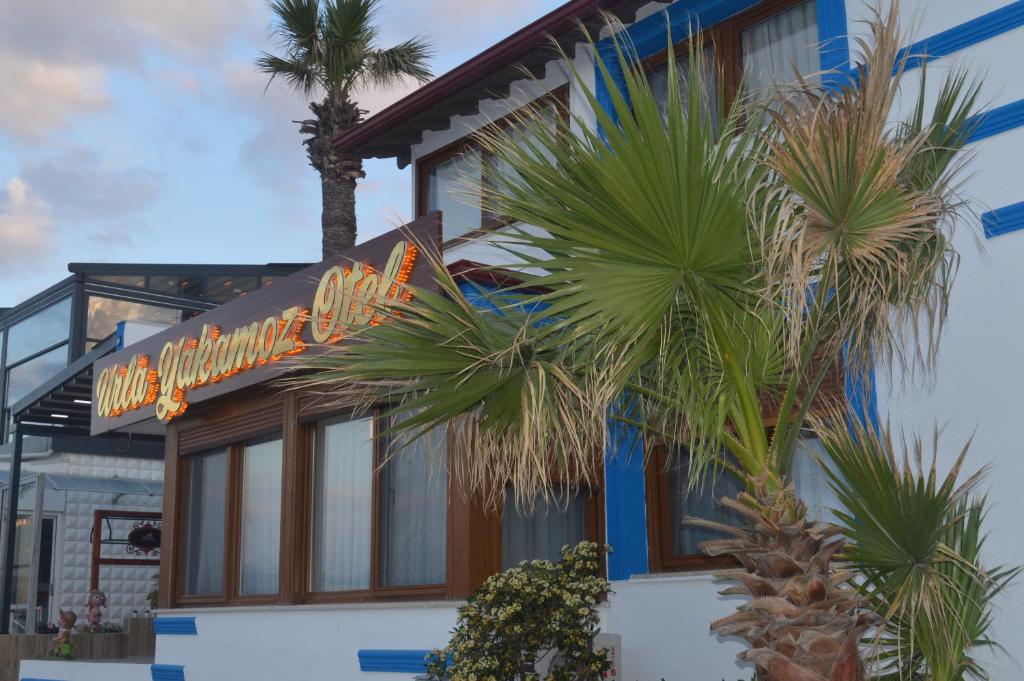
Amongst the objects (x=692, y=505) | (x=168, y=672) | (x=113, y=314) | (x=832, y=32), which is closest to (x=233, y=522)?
(x=168, y=672)

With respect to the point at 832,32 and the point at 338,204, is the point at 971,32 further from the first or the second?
the point at 338,204

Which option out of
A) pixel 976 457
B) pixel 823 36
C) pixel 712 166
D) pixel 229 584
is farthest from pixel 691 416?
pixel 229 584

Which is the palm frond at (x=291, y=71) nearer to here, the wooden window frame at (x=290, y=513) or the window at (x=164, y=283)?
the wooden window frame at (x=290, y=513)

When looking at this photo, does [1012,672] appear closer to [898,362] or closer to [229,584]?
[898,362]

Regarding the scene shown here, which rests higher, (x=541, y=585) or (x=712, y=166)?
(x=712, y=166)

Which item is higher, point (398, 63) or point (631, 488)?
point (398, 63)

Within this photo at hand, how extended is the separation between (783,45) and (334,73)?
1108 centimetres

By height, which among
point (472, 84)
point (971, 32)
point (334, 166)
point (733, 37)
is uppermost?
point (334, 166)

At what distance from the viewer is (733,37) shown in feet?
38.3

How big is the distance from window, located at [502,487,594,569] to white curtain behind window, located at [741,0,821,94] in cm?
482

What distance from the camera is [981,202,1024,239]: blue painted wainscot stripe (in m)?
8.61

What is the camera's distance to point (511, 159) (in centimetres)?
686

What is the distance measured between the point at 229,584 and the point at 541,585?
6.65 metres

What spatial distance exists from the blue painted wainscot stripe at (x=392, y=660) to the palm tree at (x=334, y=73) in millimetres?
9859
